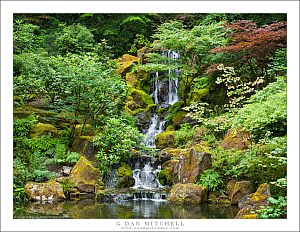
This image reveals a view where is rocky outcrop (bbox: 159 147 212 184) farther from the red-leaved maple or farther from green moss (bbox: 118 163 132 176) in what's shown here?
the red-leaved maple

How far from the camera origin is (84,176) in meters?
10.6

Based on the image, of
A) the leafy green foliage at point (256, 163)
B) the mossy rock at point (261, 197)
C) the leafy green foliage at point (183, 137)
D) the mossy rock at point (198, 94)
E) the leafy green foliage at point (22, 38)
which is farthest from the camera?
the leafy green foliage at point (22, 38)

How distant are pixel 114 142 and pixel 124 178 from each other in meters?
1.18

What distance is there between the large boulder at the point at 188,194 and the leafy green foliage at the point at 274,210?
2795 millimetres

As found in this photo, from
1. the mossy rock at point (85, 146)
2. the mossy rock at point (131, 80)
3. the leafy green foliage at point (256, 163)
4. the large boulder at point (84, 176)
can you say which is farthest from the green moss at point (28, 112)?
the leafy green foliage at point (256, 163)

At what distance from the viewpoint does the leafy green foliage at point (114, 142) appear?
11570 millimetres

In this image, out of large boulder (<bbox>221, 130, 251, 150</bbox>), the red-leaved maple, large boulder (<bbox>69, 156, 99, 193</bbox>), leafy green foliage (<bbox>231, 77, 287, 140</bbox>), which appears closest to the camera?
leafy green foliage (<bbox>231, 77, 287, 140</bbox>)

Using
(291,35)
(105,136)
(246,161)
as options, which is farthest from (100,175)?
(291,35)

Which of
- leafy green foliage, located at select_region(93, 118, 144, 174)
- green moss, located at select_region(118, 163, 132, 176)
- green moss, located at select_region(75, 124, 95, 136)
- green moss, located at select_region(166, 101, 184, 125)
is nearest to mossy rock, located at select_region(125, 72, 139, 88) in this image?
green moss, located at select_region(166, 101, 184, 125)

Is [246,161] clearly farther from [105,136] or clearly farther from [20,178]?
[20,178]

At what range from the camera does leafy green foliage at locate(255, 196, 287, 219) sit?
6.52 meters

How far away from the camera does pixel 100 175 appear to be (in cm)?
1123

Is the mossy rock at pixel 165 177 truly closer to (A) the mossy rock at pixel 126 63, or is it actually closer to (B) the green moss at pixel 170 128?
(B) the green moss at pixel 170 128

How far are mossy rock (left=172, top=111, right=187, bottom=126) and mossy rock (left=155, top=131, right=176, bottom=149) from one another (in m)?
0.76
